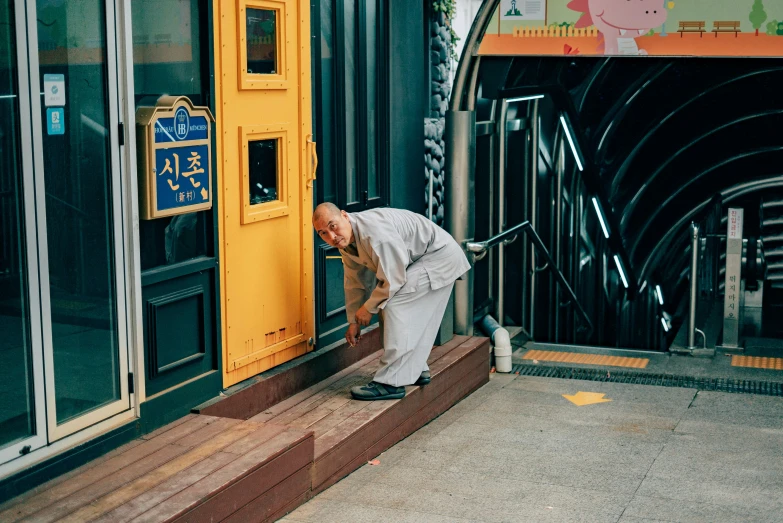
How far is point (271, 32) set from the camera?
555 centimetres

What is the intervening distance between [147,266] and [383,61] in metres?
2.81

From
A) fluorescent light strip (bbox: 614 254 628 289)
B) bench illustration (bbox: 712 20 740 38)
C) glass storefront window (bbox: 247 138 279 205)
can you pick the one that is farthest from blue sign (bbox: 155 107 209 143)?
fluorescent light strip (bbox: 614 254 628 289)

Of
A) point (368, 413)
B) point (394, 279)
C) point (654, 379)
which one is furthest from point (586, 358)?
point (368, 413)

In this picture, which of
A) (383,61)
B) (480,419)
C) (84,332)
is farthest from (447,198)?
(84,332)

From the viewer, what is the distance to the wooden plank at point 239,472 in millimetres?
3844

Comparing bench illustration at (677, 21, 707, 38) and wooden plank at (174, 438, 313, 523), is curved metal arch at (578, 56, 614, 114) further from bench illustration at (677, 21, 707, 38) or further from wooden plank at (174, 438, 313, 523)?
wooden plank at (174, 438, 313, 523)

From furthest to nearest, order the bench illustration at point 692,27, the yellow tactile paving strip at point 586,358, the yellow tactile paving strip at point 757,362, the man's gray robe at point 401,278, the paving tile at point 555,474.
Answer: the yellow tactile paving strip at point 586,358 < the yellow tactile paving strip at point 757,362 < the bench illustration at point 692,27 < the man's gray robe at point 401,278 < the paving tile at point 555,474

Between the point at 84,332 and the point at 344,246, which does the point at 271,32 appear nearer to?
the point at 344,246

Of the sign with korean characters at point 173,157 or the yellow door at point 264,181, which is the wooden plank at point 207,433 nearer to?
the yellow door at point 264,181

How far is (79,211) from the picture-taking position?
428cm

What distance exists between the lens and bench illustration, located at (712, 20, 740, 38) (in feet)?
24.5

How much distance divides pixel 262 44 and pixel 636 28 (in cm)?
336

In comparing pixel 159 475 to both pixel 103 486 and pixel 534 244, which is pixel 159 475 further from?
pixel 534 244

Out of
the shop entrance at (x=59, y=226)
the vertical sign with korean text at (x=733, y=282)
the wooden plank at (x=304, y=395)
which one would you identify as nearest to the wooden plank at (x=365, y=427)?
the wooden plank at (x=304, y=395)
